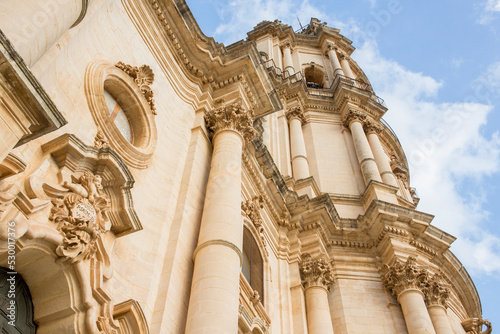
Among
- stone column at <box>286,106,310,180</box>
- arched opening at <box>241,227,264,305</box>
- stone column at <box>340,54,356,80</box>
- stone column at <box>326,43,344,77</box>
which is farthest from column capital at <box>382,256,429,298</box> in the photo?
stone column at <box>340,54,356,80</box>

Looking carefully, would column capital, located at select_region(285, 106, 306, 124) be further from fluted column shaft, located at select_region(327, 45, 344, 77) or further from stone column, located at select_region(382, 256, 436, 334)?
stone column, located at select_region(382, 256, 436, 334)

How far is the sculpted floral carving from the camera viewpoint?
6852 mm

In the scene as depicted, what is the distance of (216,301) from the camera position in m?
8.38

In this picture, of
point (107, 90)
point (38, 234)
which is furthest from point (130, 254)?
point (107, 90)

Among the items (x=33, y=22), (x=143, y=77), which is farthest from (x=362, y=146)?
(x=33, y=22)

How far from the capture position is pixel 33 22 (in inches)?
248

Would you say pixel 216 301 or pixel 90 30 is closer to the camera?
pixel 216 301

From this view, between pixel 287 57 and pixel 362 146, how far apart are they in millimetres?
11152

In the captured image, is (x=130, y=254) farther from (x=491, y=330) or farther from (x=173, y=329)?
(x=491, y=330)

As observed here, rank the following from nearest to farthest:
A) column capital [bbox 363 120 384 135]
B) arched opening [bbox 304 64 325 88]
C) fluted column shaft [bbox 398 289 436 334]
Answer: fluted column shaft [bbox 398 289 436 334], column capital [bbox 363 120 384 135], arched opening [bbox 304 64 325 88]

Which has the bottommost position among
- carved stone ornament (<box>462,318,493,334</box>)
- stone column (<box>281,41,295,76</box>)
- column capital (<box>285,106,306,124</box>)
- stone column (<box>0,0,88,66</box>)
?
stone column (<box>0,0,88,66</box>)

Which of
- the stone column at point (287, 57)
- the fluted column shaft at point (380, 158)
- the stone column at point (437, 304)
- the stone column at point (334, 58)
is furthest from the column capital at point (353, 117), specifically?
the stone column at point (437, 304)

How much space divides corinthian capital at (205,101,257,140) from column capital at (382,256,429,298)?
6.36 meters

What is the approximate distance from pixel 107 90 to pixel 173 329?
204 inches
